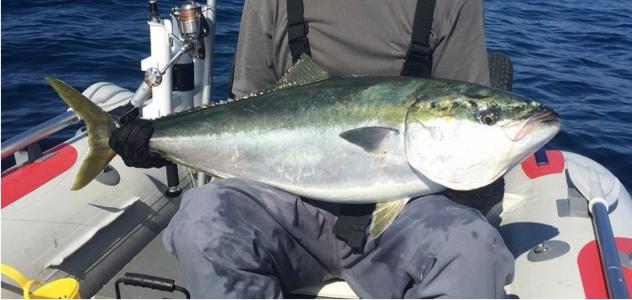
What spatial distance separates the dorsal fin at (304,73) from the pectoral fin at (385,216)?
652mm

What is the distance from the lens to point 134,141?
2.76 m

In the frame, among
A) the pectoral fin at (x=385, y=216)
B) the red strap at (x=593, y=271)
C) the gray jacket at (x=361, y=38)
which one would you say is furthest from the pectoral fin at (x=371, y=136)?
the red strap at (x=593, y=271)

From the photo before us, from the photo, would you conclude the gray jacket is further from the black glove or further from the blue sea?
the blue sea

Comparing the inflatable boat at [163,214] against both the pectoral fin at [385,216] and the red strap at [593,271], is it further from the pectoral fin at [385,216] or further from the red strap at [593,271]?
the pectoral fin at [385,216]

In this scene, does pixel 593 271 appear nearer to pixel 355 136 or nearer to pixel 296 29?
pixel 355 136

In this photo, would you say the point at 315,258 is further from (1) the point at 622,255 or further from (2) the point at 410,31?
(1) the point at 622,255

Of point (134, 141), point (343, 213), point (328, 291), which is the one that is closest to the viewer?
point (134, 141)

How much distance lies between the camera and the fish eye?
2.39 metres

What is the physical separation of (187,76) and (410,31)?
5.28ft

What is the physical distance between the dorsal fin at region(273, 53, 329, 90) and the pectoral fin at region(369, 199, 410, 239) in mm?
652

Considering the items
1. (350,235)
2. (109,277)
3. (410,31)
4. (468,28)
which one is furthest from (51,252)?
(468,28)

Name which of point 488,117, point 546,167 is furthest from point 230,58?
point 488,117

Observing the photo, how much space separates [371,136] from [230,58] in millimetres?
7161

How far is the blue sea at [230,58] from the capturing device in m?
7.06
